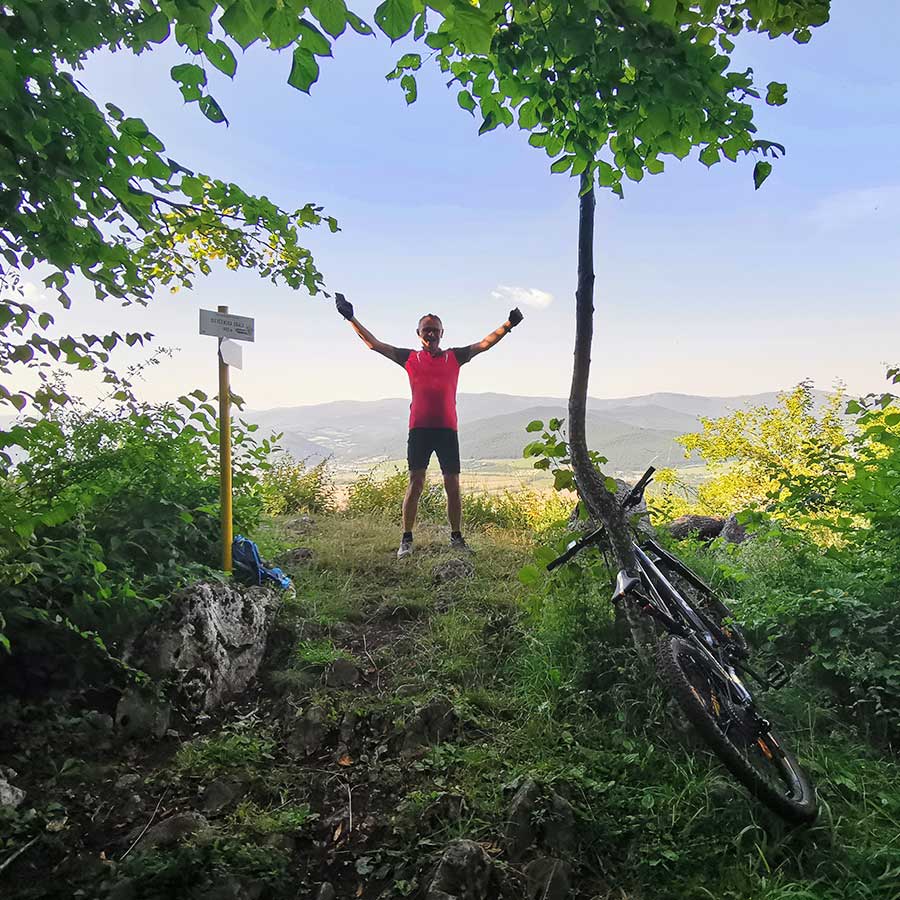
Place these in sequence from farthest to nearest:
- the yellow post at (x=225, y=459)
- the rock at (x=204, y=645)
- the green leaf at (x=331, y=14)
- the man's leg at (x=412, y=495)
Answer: the man's leg at (x=412, y=495)
the yellow post at (x=225, y=459)
the rock at (x=204, y=645)
the green leaf at (x=331, y=14)

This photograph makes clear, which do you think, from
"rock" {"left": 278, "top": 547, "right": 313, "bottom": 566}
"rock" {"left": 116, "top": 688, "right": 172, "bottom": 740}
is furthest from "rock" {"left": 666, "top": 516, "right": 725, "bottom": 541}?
"rock" {"left": 116, "top": 688, "right": 172, "bottom": 740}

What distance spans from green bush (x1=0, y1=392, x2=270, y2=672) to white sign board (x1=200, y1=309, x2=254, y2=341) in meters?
0.50

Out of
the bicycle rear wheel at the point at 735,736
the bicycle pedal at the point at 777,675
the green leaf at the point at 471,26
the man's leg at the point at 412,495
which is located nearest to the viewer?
the green leaf at the point at 471,26

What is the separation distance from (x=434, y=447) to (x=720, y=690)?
152 inches

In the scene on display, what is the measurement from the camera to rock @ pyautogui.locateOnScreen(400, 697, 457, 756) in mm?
3001

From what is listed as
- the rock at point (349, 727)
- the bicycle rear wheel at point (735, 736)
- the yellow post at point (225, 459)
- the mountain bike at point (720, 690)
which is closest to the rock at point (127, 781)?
the rock at point (349, 727)

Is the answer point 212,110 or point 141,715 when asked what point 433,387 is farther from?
point 212,110

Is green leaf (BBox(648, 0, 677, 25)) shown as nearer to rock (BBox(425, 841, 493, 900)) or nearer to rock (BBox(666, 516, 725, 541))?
rock (BBox(425, 841, 493, 900))

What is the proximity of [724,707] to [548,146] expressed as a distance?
266 centimetres

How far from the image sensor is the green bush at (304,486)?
9305 mm

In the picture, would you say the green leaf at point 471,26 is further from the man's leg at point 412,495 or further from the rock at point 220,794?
the man's leg at point 412,495

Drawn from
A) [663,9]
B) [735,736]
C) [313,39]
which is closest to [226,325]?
[313,39]

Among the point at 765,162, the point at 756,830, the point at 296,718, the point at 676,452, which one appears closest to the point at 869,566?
the point at 756,830

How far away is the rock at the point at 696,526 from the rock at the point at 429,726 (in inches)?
194
